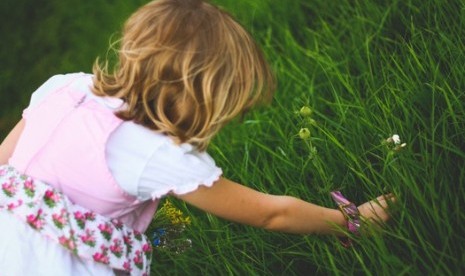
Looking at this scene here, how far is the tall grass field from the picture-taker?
1.64 meters

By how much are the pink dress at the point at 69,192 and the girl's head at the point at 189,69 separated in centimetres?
8

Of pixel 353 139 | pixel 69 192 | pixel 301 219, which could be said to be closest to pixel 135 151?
pixel 69 192

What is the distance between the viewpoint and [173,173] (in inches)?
55.4

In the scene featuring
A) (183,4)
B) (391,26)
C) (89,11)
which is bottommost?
(89,11)

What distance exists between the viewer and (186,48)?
1441 mm

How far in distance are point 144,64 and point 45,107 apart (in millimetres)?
274

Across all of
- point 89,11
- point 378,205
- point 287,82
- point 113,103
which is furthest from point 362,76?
point 89,11

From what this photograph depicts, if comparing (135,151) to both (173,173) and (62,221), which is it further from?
(62,221)

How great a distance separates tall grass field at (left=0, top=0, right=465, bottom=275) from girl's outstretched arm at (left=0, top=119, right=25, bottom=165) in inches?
19.1

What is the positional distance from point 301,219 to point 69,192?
532 mm

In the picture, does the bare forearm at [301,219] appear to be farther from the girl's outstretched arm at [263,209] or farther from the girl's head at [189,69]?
the girl's head at [189,69]

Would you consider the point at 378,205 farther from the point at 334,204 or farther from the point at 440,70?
the point at 440,70

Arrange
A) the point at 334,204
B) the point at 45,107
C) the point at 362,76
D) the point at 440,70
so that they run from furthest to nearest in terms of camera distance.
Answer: the point at 362,76 → the point at 440,70 → the point at 334,204 → the point at 45,107

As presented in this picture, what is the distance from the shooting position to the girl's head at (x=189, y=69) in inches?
56.9
